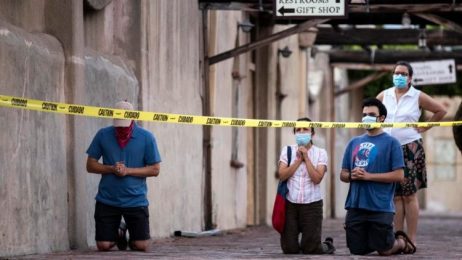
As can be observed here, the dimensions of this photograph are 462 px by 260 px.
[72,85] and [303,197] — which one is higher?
[72,85]

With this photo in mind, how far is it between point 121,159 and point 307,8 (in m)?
4.55

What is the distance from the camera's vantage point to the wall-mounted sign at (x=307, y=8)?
16.2 meters

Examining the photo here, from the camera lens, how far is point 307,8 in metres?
16.2

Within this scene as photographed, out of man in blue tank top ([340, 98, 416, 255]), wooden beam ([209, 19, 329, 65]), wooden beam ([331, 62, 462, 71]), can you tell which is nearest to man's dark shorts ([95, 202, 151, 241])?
man in blue tank top ([340, 98, 416, 255])

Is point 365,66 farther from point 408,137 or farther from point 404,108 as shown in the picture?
point 408,137

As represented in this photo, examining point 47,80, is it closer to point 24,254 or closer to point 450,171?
point 24,254

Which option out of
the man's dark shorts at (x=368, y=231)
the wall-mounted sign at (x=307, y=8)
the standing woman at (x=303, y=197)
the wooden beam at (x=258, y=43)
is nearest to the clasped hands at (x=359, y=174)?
the man's dark shorts at (x=368, y=231)

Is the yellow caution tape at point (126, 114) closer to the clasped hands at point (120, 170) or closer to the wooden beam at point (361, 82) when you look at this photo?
the clasped hands at point (120, 170)

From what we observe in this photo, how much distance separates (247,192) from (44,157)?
1143cm

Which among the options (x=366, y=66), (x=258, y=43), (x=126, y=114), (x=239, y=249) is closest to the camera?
(x=126, y=114)

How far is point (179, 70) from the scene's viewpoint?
17141 millimetres

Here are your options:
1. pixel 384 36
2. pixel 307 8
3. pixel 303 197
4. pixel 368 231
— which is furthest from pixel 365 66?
pixel 368 231

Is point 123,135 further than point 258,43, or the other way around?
point 258,43

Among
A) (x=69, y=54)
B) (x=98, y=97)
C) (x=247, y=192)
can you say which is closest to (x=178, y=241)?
(x=98, y=97)
